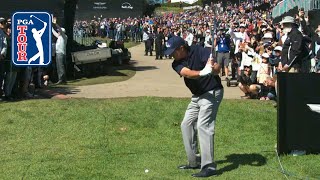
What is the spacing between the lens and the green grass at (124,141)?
7492 millimetres

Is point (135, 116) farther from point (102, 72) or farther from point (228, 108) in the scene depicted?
point (102, 72)

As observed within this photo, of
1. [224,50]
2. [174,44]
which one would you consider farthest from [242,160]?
[224,50]

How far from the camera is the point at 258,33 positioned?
2012 centimetres

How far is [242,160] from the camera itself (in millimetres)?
7992

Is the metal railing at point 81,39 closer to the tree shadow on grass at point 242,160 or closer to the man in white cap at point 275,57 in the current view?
the man in white cap at point 275,57

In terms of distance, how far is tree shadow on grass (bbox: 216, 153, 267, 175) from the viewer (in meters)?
7.58

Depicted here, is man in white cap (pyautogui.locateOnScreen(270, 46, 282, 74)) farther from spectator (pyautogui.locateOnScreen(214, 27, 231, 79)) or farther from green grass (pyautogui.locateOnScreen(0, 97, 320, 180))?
spectator (pyautogui.locateOnScreen(214, 27, 231, 79))

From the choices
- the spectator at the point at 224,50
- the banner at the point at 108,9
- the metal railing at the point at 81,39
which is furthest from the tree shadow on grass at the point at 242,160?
the banner at the point at 108,9

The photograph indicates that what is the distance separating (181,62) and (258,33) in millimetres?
13639

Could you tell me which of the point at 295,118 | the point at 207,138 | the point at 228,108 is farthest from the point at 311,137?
the point at 228,108

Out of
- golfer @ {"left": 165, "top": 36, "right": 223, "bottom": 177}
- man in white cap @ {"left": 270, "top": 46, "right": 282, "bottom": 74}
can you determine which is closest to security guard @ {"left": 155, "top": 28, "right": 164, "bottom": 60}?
man in white cap @ {"left": 270, "top": 46, "right": 282, "bottom": 74}

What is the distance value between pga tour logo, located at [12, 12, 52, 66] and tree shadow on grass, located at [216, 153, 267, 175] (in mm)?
4998

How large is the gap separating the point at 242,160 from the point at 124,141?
2.44 meters

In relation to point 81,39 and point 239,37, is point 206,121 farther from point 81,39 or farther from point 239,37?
point 81,39
